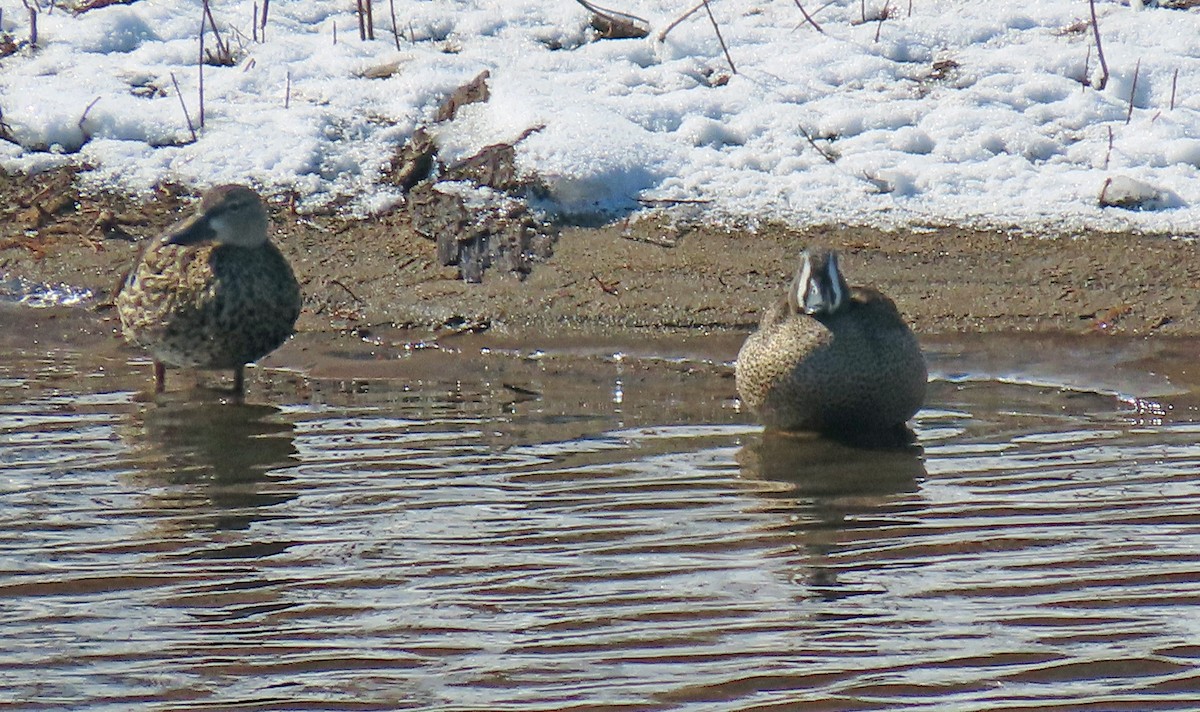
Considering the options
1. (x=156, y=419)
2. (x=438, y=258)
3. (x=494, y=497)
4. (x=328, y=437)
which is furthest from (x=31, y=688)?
(x=438, y=258)

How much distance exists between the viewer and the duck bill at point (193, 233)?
6.92 metres

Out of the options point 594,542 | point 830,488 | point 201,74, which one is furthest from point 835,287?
point 201,74

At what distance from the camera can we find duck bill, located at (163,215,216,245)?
692 cm

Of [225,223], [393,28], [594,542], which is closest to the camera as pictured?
[594,542]

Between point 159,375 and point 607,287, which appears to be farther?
point 607,287

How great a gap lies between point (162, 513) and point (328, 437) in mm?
1113

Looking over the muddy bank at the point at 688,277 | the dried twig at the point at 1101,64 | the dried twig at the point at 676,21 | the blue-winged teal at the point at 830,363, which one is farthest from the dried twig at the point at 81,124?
the dried twig at the point at 1101,64

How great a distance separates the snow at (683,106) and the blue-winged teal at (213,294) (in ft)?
4.70

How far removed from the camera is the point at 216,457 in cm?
567

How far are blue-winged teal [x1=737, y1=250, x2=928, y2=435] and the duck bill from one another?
2.15m

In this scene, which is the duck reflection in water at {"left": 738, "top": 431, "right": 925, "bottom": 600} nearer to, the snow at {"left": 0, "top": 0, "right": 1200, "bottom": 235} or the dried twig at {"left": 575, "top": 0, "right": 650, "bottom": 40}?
the snow at {"left": 0, "top": 0, "right": 1200, "bottom": 235}

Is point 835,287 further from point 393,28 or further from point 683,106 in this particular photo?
point 393,28

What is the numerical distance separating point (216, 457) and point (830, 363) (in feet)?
6.35

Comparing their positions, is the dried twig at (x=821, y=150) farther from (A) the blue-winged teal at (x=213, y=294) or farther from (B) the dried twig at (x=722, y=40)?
(A) the blue-winged teal at (x=213, y=294)
